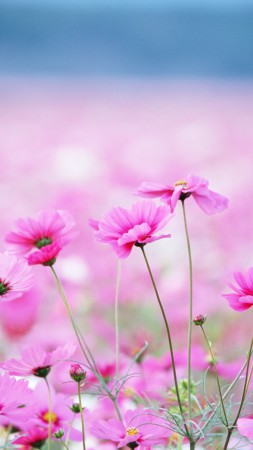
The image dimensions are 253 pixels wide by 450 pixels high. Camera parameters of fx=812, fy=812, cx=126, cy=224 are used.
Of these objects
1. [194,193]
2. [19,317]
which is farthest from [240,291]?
[19,317]

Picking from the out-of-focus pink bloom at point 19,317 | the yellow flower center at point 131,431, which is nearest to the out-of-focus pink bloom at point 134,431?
the yellow flower center at point 131,431

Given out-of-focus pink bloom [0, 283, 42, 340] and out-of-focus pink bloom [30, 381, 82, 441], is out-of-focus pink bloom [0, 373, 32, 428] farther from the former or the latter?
out-of-focus pink bloom [0, 283, 42, 340]

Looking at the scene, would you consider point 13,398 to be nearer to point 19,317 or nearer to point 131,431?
point 131,431

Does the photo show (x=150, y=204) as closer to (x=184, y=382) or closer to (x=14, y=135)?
(x=184, y=382)

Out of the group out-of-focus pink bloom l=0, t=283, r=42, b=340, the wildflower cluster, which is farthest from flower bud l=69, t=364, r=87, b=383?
out-of-focus pink bloom l=0, t=283, r=42, b=340

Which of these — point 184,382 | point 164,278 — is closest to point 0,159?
point 164,278

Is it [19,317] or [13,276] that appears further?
[19,317]
